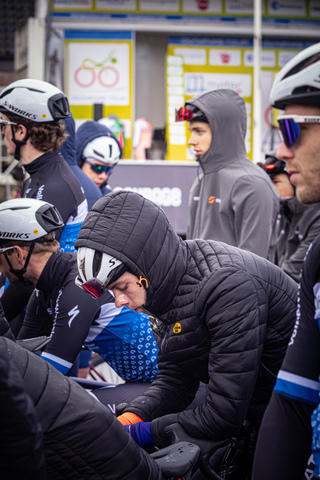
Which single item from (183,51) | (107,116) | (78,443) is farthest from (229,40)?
(78,443)

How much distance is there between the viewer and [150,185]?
7.84 meters

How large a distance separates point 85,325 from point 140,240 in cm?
78

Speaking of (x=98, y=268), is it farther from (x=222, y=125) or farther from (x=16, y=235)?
(x=222, y=125)

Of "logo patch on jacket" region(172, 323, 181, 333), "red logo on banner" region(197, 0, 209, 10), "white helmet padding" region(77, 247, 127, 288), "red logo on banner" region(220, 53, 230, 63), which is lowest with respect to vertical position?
"logo patch on jacket" region(172, 323, 181, 333)

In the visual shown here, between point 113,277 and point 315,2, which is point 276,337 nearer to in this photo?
point 113,277

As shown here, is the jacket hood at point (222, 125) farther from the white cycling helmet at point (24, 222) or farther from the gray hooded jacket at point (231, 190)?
the white cycling helmet at point (24, 222)

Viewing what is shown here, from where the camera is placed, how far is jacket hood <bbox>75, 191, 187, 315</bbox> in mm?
1895

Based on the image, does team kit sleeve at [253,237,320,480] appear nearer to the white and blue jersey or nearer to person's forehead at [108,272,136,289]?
person's forehead at [108,272,136,289]

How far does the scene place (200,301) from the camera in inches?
74.5

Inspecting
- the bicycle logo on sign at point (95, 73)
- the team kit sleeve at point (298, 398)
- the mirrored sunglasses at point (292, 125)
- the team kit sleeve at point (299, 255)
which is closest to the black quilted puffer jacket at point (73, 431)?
the team kit sleeve at point (298, 398)

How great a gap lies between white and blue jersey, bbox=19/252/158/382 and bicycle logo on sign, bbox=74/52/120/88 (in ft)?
27.9

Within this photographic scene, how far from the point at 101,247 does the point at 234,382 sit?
1.92 ft

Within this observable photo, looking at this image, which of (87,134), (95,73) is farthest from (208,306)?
(95,73)

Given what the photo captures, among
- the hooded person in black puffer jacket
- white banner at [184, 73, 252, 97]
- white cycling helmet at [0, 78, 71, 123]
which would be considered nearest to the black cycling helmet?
white cycling helmet at [0, 78, 71, 123]
